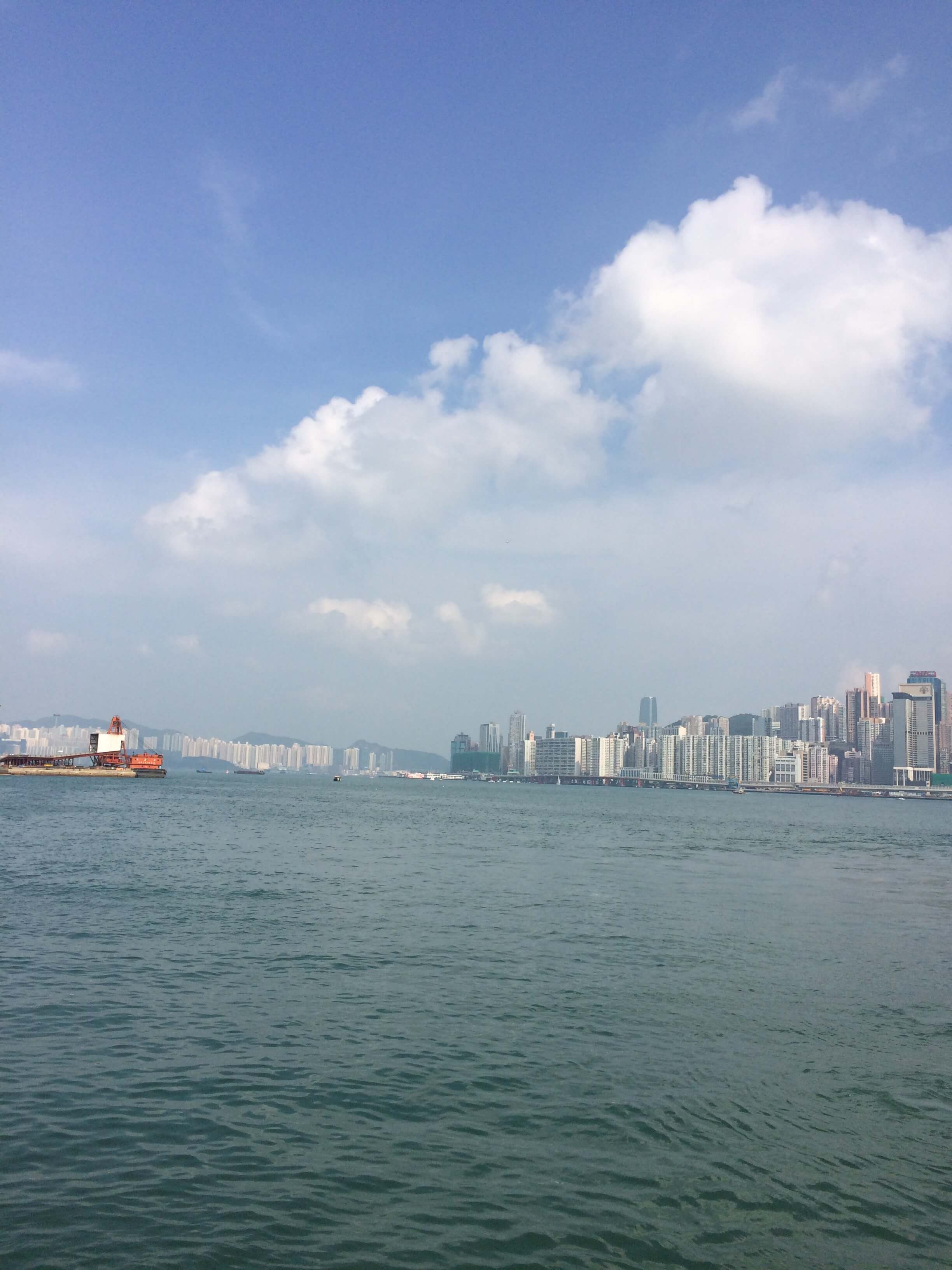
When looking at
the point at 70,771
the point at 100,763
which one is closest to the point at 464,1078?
the point at 70,771

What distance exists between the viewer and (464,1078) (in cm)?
1287

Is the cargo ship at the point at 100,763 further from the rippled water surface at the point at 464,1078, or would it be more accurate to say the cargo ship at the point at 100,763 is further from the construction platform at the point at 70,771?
the rippled water surface at the point at 464,1078

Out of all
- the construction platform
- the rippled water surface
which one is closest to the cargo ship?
the construction platform

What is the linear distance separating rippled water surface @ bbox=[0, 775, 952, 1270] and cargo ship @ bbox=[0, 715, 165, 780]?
116213 millimetres

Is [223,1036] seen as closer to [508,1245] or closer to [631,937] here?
[508,1245]

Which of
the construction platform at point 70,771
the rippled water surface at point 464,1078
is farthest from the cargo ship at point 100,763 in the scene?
the rippled water surface at point 464,1078

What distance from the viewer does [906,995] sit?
1867 cm

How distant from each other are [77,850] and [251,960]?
81.0 feet

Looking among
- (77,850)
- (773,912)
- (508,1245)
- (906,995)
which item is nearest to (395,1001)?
(508,1245)

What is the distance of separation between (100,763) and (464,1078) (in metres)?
142

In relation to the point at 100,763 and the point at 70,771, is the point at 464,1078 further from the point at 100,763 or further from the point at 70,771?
the point at 100,763

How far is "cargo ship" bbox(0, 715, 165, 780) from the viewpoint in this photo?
443 ft

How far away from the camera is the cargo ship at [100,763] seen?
443 feet

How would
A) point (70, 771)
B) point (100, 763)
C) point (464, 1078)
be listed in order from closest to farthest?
point (464, 1078) → point (70, 771) → point (100, 763)
